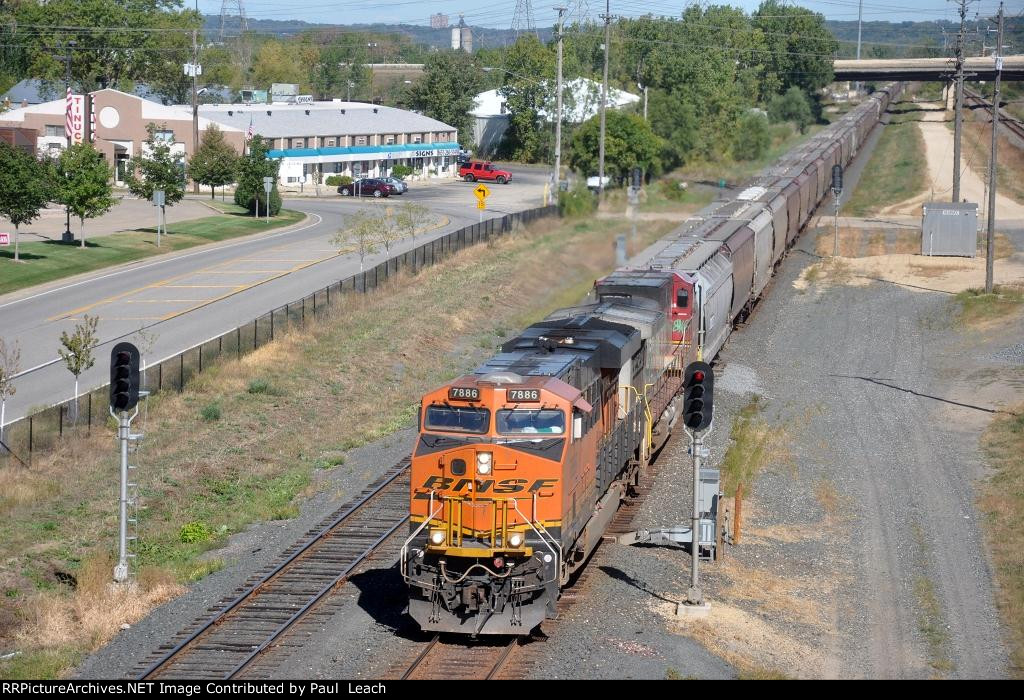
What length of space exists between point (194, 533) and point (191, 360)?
502 inches

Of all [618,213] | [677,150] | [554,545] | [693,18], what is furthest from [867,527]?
[693,18]

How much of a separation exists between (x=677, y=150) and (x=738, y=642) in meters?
84.4

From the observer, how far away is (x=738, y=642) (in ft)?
65.7

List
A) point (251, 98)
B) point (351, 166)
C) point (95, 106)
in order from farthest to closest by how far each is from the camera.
A: point (251, 98) < point (351, 166) < point (95, 106)

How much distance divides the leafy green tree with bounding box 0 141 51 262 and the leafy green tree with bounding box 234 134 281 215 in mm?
22770

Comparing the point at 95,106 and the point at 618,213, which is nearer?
the point at 618,213

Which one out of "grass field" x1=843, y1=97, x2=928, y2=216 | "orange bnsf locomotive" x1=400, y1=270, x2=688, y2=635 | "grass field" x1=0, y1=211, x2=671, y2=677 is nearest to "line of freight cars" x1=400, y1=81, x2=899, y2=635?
"orange bnsf locomotive" x1=400, y1=270, x2=688, y2=635

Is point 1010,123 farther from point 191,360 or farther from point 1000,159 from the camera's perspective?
point 191,360

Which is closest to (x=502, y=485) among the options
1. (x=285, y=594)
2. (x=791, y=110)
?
(x=285, y=594)

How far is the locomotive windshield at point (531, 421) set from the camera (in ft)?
62.3

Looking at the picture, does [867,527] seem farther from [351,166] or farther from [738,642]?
[351,166]

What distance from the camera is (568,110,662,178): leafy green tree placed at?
291ft

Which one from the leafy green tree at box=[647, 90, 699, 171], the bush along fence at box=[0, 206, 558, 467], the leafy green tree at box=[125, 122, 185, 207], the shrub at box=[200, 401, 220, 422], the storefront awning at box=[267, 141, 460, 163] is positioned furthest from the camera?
the storefront awning at box=[267, 141, 460, 163]

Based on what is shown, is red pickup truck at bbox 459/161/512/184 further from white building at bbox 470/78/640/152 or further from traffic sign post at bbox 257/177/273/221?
traffic sign post at bbox 257/177/273/221
